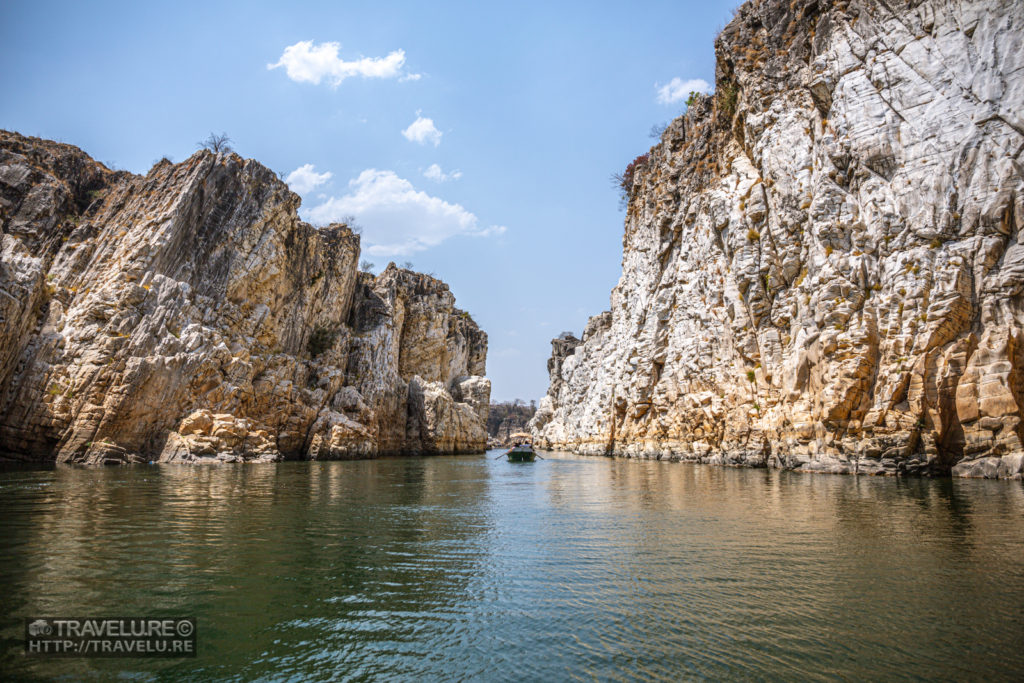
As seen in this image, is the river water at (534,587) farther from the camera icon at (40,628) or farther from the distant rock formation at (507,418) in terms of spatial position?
the distant rock formation at (507,418)

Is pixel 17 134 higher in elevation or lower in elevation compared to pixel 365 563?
higher

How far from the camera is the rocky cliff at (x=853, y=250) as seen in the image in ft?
81.3

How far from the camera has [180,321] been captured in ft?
132

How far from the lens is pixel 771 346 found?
123 feet

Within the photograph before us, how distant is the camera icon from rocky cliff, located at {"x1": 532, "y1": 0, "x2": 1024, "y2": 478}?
30.3m

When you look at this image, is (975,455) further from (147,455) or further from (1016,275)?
Result: (147,455)

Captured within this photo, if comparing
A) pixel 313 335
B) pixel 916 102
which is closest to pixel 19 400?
pixel 313 335

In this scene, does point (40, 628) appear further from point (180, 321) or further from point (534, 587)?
point (180, 321)

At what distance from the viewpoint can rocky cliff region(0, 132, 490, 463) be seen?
1340 inches

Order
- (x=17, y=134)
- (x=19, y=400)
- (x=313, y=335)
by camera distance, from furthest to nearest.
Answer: (x=313, y=335) → (x=17, y=134) → (x=19, y=400)

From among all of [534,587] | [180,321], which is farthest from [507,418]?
[534,587]

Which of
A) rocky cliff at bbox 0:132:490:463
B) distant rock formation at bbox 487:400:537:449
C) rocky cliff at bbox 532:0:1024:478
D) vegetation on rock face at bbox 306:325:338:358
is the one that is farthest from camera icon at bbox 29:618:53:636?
distant rock formation at bbox 487:400:537:449

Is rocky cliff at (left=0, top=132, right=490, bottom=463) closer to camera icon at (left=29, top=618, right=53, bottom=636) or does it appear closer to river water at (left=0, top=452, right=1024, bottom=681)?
river water at (left=0, top=452, right=1024, bottom=681)

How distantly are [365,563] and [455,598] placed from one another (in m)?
2.75
